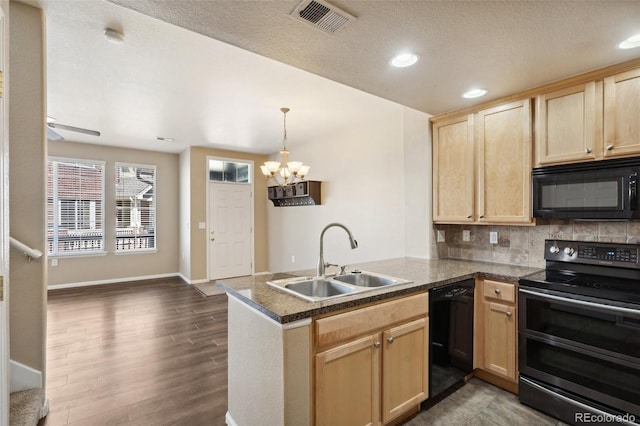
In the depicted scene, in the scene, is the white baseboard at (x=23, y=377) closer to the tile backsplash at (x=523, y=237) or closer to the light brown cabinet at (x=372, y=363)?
the light brown cabinet at (x=372, y=363)

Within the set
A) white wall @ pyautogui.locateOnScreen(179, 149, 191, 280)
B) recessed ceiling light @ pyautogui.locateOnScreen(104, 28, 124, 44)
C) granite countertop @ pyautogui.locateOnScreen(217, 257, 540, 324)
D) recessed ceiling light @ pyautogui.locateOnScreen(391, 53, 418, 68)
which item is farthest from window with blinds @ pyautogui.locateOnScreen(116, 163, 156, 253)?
recessed ceiling light @ pyautogui.locateOnScreen(391, 53, 418, 68)

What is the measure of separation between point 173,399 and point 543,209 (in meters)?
3.24

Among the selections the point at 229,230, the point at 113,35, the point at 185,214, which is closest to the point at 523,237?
the point at 113,35

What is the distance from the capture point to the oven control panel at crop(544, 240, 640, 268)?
213 cm

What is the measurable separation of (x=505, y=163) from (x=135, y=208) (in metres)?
6.62

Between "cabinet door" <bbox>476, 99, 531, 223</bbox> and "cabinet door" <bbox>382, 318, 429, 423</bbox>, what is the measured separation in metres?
1.26

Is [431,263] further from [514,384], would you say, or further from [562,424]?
[562,424]

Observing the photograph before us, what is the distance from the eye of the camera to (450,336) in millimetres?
2332

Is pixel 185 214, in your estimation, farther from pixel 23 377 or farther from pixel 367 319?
pixel 367 319

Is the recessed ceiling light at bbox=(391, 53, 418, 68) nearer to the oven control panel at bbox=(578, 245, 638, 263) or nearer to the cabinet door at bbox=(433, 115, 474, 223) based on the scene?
the cabinet door at bbox=(433, 115, 474, 223)

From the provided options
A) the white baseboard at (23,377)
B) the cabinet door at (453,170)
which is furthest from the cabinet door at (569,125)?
the white baseboard at (23,377)

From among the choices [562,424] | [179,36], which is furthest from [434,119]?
[562,424]

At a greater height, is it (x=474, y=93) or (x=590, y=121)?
(x=474, y=93)

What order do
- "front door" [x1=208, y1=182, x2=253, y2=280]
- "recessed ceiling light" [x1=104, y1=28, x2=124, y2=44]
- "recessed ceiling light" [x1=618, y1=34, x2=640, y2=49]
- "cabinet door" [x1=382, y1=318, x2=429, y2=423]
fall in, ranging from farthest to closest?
1. "front door" [x1=208, y1=182, x2=253, y2=280]
2. "recessed ceiling light" [x1=104, y1=28, x2=124, y2=44]
3. "cabinet door" [x1=382, y1=318, x2=429, y2=423]
4. "recessed ceiling light" [x1=618, y1=34, x2=640, y2=49]
